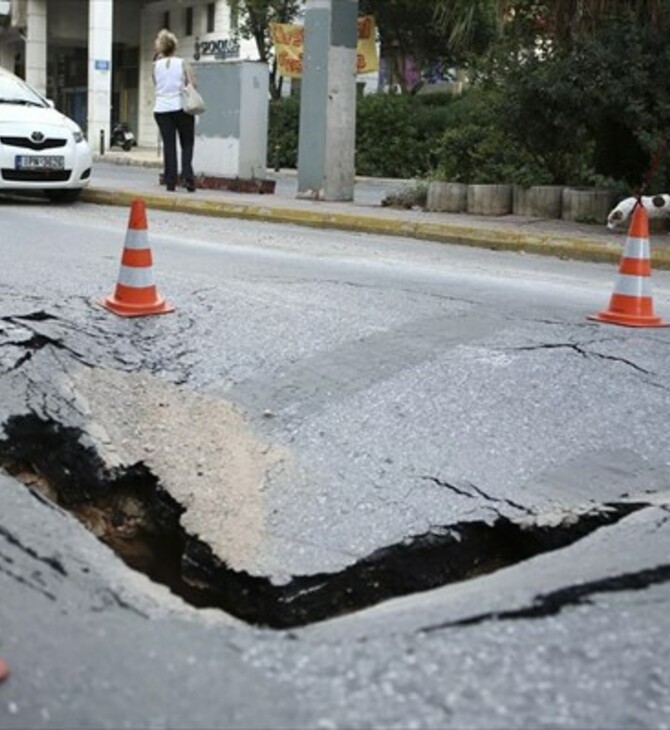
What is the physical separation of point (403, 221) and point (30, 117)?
4.61 metres

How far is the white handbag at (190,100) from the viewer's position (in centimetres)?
1353

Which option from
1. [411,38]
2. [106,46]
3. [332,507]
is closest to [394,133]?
[411,38]

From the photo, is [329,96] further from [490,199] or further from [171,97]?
[490,199]

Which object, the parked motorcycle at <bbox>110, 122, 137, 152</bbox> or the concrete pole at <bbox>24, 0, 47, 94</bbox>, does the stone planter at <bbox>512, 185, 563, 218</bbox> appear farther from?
the concrete pole at <bbox>24, 0, 47, 94</bbox>

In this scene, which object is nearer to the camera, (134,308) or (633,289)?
(134,308)

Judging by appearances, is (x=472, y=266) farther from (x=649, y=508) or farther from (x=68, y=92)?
(x=68, y=92)

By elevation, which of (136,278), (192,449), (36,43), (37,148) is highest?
(36,43)

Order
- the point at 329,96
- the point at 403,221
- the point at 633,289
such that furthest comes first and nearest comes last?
the point at 329,96
the point at 403,221
the point at 633,289

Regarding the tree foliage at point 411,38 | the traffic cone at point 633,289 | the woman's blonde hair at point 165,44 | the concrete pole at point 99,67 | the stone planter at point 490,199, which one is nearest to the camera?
the traffic cone at point 633,289

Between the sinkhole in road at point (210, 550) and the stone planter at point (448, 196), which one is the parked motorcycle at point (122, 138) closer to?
the stone planter at point (448, 196)

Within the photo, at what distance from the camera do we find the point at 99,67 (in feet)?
111

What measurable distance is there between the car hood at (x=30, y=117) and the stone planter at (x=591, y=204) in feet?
19.8

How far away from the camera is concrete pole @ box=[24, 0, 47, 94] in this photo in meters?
38.1

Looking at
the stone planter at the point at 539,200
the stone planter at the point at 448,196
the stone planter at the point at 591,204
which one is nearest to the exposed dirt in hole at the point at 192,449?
the stone planter at the point at 591,204
